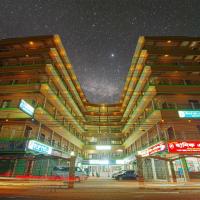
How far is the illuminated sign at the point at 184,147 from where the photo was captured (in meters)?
20.0

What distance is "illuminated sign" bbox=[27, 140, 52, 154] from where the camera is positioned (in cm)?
2125

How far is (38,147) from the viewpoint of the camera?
901 inches

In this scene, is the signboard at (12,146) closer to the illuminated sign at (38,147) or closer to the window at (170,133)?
the illuminated sign at (38,147)

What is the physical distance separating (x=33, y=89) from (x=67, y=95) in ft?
38.2

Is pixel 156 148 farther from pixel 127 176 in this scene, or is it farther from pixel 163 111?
pixel 127 176

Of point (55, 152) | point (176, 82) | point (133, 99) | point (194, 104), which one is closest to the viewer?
point (194, 104)

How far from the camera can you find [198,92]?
80.5 feet

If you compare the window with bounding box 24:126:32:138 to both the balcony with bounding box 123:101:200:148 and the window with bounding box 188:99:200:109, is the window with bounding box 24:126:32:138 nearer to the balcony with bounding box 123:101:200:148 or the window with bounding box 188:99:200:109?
the balcony with bounding box 123:101:200:148

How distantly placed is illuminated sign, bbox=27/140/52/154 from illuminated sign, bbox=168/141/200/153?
17738mm

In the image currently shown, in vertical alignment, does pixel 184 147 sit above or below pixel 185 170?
above

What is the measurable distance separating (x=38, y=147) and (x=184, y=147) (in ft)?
64.7

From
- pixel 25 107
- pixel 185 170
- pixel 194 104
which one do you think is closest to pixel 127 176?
pixel 185 170

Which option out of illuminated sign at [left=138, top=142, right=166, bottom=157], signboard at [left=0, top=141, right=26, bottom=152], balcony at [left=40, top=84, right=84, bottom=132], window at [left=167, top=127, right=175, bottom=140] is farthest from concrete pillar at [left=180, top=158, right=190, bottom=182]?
balcony at [left=40, top=84, right=84, bottom=132]

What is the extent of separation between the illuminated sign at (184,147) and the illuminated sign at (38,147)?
58.2 ft
